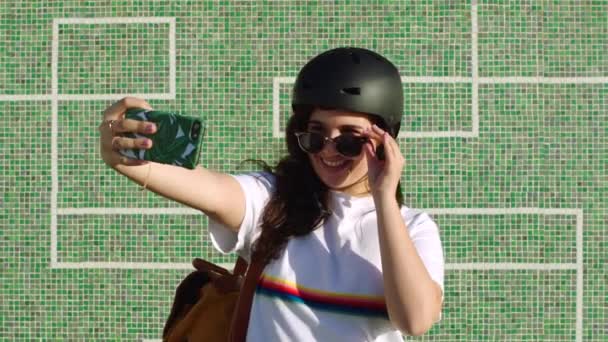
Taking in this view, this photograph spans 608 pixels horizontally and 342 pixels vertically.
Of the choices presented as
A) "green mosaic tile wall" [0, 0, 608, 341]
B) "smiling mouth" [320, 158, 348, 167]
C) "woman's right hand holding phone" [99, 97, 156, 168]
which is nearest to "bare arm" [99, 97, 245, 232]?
"woman's right hand holding phone" [99, 97, 156, 168]

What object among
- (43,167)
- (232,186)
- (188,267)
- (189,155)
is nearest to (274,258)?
(232,186)

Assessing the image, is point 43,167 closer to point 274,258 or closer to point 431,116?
point 431,116

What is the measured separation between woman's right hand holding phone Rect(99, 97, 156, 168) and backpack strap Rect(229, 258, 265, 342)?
418 mm

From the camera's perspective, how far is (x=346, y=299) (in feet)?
6.56

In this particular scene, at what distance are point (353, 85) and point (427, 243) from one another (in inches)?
17.3

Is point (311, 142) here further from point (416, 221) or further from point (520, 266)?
point (520, 266)

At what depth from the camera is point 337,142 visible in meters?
2.11

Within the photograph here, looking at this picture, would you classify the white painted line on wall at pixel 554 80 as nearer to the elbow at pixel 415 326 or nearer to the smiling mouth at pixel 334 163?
the smiling mouth at pixel 334 163

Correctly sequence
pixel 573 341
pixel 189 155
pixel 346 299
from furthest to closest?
1. pixel 573 341
2. pixel 346 299
3. pixel 189 155

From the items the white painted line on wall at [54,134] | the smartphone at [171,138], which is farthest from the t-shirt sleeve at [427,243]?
the white painted line on wall at [54,134]

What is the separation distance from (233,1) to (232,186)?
218cm

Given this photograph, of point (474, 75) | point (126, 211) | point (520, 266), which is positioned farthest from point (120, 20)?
point (520, 266)

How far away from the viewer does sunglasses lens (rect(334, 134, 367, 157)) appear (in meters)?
2.10

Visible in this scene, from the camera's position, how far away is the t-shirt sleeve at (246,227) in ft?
6.79
